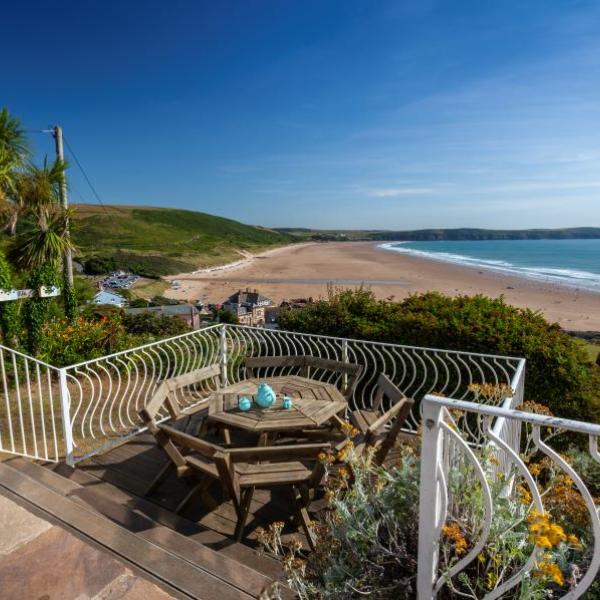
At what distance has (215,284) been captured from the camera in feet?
136

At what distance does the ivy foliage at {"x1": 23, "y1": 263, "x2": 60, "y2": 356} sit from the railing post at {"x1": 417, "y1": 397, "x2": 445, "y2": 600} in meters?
7.83

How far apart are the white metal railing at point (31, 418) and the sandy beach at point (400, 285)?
63.1ft

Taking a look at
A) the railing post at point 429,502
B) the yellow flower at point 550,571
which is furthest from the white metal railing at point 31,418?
the yellow flower at point 550,571

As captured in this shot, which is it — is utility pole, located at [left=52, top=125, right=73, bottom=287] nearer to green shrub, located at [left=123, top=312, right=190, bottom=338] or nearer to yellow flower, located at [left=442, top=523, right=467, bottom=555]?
green shrub, located at [left=123, top=312, right=190, bottom=338]

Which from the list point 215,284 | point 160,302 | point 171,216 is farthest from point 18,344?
point 171,216

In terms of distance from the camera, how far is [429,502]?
1621 mm

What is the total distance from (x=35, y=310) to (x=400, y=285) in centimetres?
2985

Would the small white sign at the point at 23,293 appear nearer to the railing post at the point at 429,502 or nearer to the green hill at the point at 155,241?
the railing post at the point at 429,502

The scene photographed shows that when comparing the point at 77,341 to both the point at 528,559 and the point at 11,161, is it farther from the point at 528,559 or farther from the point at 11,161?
the point at 528,559

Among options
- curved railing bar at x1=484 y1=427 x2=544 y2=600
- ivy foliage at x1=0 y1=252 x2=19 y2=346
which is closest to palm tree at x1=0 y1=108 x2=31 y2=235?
ivy foliage at x1=0 y1=252 x2=19 y2=346

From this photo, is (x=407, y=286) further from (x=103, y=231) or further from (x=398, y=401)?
(x=103, y=231)

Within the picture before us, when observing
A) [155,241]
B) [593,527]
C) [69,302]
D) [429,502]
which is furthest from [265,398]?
[155,241]

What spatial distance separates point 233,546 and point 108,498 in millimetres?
1211

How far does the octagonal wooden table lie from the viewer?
371 centimetres
